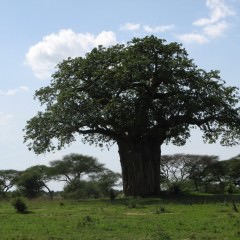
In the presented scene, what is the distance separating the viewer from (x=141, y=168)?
3500 cm

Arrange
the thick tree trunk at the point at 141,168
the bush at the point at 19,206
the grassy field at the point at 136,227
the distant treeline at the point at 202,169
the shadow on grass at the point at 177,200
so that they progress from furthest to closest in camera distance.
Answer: the distant treeline at the point at 202,169 < the thick tree trunk at the point at 141,168 < the shadow on grass at the point at 177,200 < the bush at the point at 19,206 < the grassy field at the point at 136,227

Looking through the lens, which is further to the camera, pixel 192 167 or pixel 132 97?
pixel 192 167

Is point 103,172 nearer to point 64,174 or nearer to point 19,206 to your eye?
point 64,174

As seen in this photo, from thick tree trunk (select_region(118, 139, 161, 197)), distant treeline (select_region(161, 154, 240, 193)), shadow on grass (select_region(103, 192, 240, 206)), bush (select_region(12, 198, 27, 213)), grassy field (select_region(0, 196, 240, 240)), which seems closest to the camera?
grassy field (select_region(0, 196, 240, 240))

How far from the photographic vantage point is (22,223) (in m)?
18.4

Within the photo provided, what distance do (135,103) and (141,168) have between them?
196 inches

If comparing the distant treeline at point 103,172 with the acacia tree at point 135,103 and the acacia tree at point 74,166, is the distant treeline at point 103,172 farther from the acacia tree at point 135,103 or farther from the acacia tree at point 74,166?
the acacia tree at point 135,103

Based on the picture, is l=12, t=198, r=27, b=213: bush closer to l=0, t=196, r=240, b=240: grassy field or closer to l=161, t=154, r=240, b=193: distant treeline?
l=0, t=196, r=240, b=240: grassy field

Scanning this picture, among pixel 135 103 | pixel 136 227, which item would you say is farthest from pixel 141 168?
pixel 136 227

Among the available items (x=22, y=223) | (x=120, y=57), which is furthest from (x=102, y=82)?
(x=22, y=223)

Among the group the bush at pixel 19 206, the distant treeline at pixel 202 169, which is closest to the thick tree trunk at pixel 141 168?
the bush at pixel 19 206

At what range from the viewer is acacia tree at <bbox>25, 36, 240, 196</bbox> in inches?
1270

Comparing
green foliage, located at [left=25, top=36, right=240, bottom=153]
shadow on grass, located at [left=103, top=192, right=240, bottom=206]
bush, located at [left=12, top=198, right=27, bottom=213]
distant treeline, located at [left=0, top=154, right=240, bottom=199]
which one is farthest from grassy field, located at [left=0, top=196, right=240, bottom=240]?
distant treeline, located at [left=0, top=154, right=240, bottom=199]

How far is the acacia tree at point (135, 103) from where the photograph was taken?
106 ft
